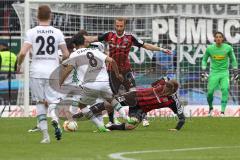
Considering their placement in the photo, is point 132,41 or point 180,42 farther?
point 180,42

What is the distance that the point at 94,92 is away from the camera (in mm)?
19828

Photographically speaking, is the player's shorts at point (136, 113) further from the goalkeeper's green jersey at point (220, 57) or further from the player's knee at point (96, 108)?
the goalkeeper's green jersey at point (220, 57)

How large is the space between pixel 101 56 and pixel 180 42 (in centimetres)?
1035

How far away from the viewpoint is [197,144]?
16.0 m

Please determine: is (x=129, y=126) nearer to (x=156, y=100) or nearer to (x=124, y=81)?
(x=156, y=100)

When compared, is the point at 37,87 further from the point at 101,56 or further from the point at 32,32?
the point at 101,56

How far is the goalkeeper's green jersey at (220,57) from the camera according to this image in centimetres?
2636

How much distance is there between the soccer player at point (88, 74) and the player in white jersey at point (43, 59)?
2.44m

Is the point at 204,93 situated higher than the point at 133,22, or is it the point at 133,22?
the point at 133,22

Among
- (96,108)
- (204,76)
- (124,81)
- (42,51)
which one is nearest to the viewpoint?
(42,51)

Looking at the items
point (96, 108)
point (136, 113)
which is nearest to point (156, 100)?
point (136, 113)

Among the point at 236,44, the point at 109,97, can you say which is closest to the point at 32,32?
the point at 109,97

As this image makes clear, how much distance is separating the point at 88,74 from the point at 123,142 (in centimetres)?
347

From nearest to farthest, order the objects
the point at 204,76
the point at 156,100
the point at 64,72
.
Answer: the point at 64,72 < the point at 156,100 < the point at 204,76
